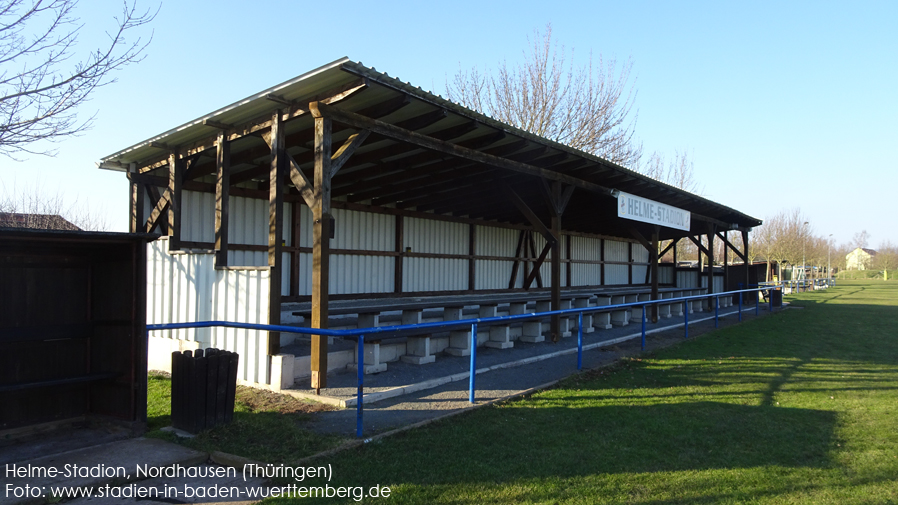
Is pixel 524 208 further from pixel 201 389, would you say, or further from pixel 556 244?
pixel 201 389

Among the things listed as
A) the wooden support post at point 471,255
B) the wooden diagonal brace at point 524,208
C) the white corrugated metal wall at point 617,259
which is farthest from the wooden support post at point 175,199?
the white corrugated metal wall at point 617,259

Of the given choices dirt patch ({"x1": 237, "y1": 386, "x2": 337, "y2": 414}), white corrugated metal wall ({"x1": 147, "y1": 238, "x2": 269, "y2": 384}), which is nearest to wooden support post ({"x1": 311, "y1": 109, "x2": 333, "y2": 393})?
dirt patch ({"x1": 237, "y1": 386, "x2": 337, "y2": 414})

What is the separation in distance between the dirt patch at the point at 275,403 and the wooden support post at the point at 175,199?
3.29m

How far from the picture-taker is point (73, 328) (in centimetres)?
555

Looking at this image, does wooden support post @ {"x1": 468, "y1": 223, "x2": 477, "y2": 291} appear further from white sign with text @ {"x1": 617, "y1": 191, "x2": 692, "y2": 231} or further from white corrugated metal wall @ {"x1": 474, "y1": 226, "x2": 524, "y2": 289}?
white sign with text @ {"x1": 617, "y1": 191, "x2": 692, "y2": 231}

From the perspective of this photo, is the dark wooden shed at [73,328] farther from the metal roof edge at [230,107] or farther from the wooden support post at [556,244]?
the wooden support post at [556,244]

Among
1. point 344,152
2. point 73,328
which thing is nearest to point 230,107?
point 344,152

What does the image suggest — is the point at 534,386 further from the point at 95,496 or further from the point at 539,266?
the point at 539,266

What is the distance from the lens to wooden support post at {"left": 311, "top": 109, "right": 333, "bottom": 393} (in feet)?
20.9

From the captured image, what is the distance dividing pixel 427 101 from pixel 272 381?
3.79 m

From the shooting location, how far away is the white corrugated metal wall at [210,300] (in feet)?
22.6

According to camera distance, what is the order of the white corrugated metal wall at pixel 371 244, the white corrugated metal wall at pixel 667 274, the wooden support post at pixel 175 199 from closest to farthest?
the wooden support post at pixel 175 199, the white corrugated metal wall at pixel 371 244, the white corrugated metal wall at pixel 667 274

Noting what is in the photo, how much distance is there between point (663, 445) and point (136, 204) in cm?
898

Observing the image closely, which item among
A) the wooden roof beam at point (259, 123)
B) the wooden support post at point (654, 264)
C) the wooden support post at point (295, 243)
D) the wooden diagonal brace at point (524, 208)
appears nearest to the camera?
the wooden roof beam at point (259, 123)
